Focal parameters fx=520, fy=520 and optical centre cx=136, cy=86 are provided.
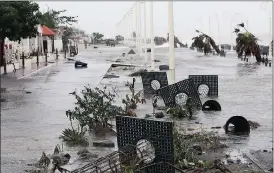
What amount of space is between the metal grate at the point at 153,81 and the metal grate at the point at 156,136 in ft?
31.6

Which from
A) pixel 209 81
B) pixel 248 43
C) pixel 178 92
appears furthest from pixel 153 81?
pixel 248 43

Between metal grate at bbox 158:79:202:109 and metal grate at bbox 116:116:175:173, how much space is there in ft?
21.2

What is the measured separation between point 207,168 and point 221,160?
0.75 m

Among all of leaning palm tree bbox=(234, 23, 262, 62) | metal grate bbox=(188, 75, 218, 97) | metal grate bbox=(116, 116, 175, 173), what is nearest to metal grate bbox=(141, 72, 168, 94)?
metal grate bbox=(188, 75, 218, 97)

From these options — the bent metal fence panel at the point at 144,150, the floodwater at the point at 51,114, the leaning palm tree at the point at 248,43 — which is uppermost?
the leaning palm tree at the point at 248,43

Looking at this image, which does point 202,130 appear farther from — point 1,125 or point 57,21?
point 57,21

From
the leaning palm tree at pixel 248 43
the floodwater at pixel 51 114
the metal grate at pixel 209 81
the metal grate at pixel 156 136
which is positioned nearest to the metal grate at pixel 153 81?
the metal grate at pixel 209 81

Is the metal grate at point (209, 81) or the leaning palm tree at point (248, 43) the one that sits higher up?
the leaning palm tree at point (248, 43)

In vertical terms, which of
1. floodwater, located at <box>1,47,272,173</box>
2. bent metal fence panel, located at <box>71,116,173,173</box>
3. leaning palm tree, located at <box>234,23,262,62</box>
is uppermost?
leaning palm tree, located at <box>234,23,262,62</box>

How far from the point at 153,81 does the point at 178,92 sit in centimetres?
353

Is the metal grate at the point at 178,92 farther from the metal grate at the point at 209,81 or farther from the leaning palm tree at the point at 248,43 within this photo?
the leaning palm tree at the point at 248,43

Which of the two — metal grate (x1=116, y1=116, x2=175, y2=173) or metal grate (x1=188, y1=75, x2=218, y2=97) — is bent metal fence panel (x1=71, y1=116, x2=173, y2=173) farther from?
metal grate (x1=188, y1=75, x2=218, y2=97)

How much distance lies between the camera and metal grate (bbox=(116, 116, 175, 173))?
5969 millimetres

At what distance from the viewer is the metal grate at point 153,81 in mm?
15977
